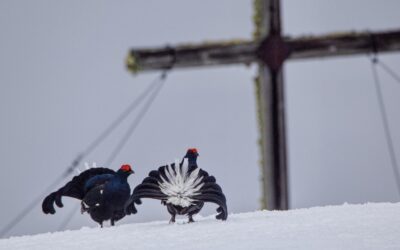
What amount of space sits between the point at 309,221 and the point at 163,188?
124 centimetres

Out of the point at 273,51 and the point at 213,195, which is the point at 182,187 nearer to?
the point at 213,195

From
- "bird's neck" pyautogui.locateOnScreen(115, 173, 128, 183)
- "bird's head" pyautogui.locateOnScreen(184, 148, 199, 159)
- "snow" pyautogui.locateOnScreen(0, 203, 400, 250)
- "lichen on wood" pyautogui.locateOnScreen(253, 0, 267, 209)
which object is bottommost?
"snow" pyautogui.locateOnScreen(0, 203, 400, 250)

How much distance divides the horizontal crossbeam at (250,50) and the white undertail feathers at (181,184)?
3.13 meters

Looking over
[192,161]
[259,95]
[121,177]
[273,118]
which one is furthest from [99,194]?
[259,95]

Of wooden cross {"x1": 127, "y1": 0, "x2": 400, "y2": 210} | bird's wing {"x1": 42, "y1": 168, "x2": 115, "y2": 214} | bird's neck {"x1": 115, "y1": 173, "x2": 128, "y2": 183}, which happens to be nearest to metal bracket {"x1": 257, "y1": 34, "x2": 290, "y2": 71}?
wooden cross {"x1": 127, "y1": 0, "x2": 400, "y2": 210}

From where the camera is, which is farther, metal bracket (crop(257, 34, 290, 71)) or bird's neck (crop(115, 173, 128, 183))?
metal bracket (crop(257, 34, 290, 71))

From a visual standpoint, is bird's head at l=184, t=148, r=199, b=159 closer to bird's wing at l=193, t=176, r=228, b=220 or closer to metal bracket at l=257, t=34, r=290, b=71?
bird's wing at l=193, t=176, r=228, b=220

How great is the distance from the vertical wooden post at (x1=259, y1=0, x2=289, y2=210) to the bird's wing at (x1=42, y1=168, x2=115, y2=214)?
2215 mm

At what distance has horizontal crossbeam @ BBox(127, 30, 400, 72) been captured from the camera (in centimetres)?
880

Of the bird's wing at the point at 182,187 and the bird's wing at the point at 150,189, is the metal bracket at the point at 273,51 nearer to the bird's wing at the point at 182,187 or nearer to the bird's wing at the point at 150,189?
the bird's wing at the point at 182,187

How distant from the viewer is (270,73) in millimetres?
8633

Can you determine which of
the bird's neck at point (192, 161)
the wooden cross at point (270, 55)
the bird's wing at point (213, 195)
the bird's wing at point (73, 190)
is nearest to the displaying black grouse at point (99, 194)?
the bird's wing at point (73, 190)

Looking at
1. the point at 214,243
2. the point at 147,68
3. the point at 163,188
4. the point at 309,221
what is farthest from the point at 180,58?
the point at 214,243

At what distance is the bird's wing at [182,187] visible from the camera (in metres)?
5.72
